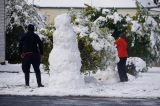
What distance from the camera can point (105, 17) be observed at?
19.1 meters

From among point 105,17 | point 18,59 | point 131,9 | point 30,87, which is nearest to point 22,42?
point 30,87

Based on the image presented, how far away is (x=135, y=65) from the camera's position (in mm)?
17828

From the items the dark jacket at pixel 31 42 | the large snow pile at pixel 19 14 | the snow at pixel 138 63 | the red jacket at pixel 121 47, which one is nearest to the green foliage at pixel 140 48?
the snow at pixel 138 63

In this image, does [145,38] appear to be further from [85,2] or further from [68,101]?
[85,2]

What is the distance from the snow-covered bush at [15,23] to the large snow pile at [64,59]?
47.4 feet

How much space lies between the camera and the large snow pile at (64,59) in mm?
13523

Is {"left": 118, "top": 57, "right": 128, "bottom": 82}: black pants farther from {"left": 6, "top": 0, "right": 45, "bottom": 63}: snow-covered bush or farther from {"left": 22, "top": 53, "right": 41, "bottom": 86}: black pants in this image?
{"left": 6, "top": 0, "right": 45, "bottom": 63}: snow-covered bush

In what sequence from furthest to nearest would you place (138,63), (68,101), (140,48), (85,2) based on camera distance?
(85,2) < (140,48) < (138,63) < (68,101)

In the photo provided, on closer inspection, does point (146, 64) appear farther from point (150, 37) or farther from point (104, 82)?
point (104, 82)

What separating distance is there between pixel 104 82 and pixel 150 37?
3.56m

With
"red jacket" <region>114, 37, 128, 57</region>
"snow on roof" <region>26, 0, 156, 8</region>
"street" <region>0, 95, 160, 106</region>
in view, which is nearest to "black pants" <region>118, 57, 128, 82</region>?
"red jacket" <region>114, 37, 128, 57</region>

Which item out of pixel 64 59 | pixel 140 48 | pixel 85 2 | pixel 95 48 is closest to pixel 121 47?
pixel 95 48

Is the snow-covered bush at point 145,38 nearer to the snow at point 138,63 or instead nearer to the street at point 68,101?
the snow at point 138,63

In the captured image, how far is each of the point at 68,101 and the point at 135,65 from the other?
6.77 meters
